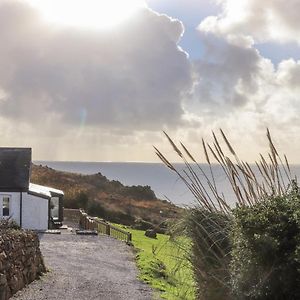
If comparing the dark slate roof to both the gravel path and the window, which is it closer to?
the window

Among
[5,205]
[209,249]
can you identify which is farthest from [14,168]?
[209,249]

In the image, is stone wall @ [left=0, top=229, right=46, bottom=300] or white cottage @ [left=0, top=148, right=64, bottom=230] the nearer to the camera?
stone wall @ [left=0, top=229, right=46, bottom=300]

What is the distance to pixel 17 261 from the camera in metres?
14.5

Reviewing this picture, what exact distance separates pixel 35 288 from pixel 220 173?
9.86 meters

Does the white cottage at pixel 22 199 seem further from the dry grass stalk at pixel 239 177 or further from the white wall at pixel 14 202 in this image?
the dry grass stalk at pixel 239 177

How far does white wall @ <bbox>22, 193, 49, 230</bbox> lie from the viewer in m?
32.2

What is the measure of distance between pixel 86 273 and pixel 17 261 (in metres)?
3.71

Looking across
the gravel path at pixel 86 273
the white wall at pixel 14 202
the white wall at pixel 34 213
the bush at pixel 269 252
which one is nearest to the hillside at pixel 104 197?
the white wall at pixel 34 213

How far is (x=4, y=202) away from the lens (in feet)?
106

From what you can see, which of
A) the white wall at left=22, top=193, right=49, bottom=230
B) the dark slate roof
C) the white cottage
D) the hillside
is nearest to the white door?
the white cottage

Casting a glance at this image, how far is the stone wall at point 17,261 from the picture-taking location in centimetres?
1312

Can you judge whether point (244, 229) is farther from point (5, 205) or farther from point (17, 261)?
point (5, 205)

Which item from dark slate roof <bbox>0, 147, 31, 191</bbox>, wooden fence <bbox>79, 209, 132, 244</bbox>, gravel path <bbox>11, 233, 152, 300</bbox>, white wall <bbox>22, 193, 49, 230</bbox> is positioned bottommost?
gravel path <bbox>11, 233, 152, 300</bbox>

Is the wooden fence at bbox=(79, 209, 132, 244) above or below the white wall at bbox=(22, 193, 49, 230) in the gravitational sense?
below
